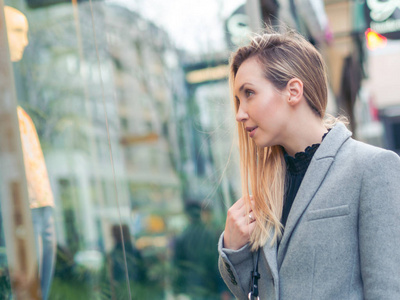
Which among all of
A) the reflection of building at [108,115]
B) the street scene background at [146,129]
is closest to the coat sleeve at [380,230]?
the street scene background at [146,129]

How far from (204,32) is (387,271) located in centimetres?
356

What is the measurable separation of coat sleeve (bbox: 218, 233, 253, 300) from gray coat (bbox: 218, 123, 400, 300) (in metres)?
0.10

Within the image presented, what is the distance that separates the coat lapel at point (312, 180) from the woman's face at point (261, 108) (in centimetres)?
13

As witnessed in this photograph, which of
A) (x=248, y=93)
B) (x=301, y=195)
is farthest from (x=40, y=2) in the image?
(x=301, y=195)

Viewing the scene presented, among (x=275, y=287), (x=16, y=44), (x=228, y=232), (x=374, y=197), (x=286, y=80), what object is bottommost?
(x=275, y=287)

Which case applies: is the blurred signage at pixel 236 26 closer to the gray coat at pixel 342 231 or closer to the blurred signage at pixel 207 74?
the blurred signage at pixel 207 74

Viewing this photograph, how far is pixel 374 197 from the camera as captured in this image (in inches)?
46.0

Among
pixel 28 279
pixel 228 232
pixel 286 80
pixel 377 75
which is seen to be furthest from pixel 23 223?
pixel 377 75

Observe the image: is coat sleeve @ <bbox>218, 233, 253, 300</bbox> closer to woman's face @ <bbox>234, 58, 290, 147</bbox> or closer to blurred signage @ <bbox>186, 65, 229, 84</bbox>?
woman's face @ <bbox>234, 58, 290, 147</bbox>

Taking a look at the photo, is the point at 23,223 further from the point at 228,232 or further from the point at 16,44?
the point at 16,44

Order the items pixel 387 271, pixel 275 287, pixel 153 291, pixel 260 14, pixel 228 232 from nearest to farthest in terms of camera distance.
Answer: pixel 387 271 → pixel 275 287 → pixel 228 232 → pixel 260 14 → pixel 153 291

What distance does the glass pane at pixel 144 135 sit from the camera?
4027 millimetres

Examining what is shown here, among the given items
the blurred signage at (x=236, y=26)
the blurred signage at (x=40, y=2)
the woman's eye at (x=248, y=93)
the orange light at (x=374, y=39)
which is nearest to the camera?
the woman's eye at (x=248, y=93)

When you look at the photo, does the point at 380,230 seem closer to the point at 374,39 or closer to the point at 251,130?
the point at 251,130
